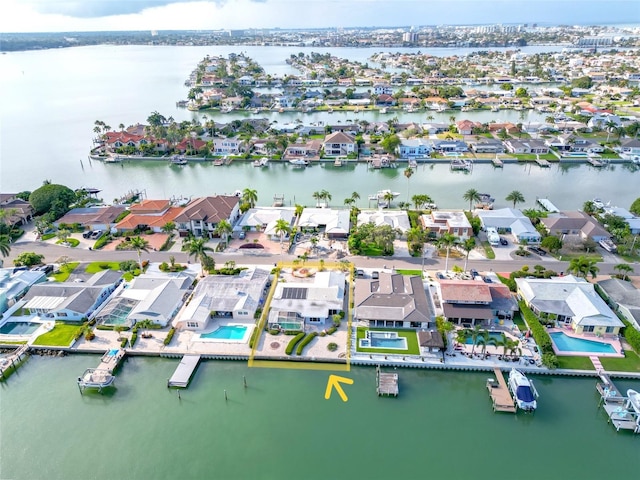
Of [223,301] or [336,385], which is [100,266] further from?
[336,385]

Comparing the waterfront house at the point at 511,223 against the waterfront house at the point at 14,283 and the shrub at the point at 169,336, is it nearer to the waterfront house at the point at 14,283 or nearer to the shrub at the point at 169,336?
the shrub at the point at 169,336

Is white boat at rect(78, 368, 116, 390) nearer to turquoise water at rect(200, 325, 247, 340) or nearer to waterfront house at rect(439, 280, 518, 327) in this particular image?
turquoise water at rect(200, 325, 247, 340)

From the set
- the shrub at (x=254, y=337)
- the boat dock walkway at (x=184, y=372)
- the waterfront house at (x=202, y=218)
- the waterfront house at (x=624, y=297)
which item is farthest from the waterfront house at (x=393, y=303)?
the waterfront house at (x=202, y=218)

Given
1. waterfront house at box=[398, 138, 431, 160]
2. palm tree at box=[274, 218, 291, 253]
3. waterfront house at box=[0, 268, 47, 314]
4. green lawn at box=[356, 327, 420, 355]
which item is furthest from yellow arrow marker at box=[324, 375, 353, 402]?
waterfront house at box=[398, 138, 431, 160]

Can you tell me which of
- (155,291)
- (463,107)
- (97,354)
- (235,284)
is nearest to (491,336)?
(235,284)

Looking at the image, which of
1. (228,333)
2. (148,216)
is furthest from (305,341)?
(148,216)
